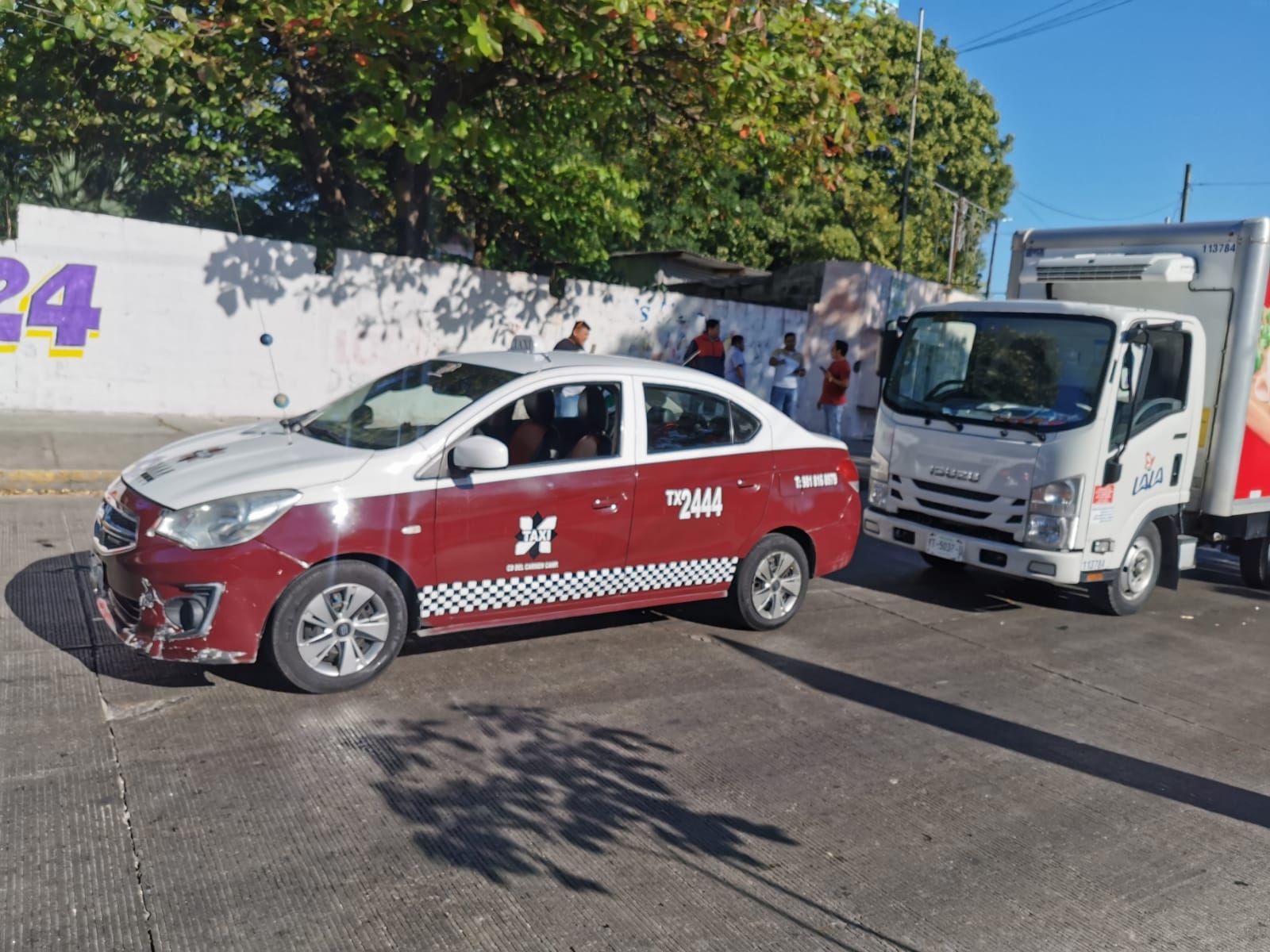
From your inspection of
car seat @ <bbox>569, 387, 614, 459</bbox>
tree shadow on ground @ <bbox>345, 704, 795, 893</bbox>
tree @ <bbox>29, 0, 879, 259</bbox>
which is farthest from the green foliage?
tree shadow on ground @ <bbox>345, 704, 795, 893</bbox>

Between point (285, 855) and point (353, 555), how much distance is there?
1790 mm

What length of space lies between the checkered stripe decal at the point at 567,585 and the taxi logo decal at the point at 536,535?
142 mm

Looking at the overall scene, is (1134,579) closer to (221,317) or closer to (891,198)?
(221,317)

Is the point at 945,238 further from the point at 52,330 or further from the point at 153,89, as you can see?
the point at 52,330

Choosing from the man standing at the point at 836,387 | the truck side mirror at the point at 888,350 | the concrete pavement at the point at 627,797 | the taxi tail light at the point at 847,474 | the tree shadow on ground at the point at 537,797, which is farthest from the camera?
the man standing at the point at 836,387

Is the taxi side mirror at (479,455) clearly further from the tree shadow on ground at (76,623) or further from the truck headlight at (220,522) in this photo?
the tree shadow on ground at (76,623)

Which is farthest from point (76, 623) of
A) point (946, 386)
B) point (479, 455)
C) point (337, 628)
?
point (946, 386)

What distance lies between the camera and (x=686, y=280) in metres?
26.0

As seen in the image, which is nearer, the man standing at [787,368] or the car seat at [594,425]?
the car seat at [594,425]

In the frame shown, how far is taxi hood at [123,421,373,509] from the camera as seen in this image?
5.28m

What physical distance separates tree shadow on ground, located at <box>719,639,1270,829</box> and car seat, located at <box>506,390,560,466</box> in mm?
1810

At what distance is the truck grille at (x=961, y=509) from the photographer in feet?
26.6

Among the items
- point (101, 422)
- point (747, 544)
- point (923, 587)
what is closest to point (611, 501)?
point (747, 544)

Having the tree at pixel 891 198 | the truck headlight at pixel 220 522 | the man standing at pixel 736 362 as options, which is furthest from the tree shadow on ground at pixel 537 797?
the tree at pixel 891 198
